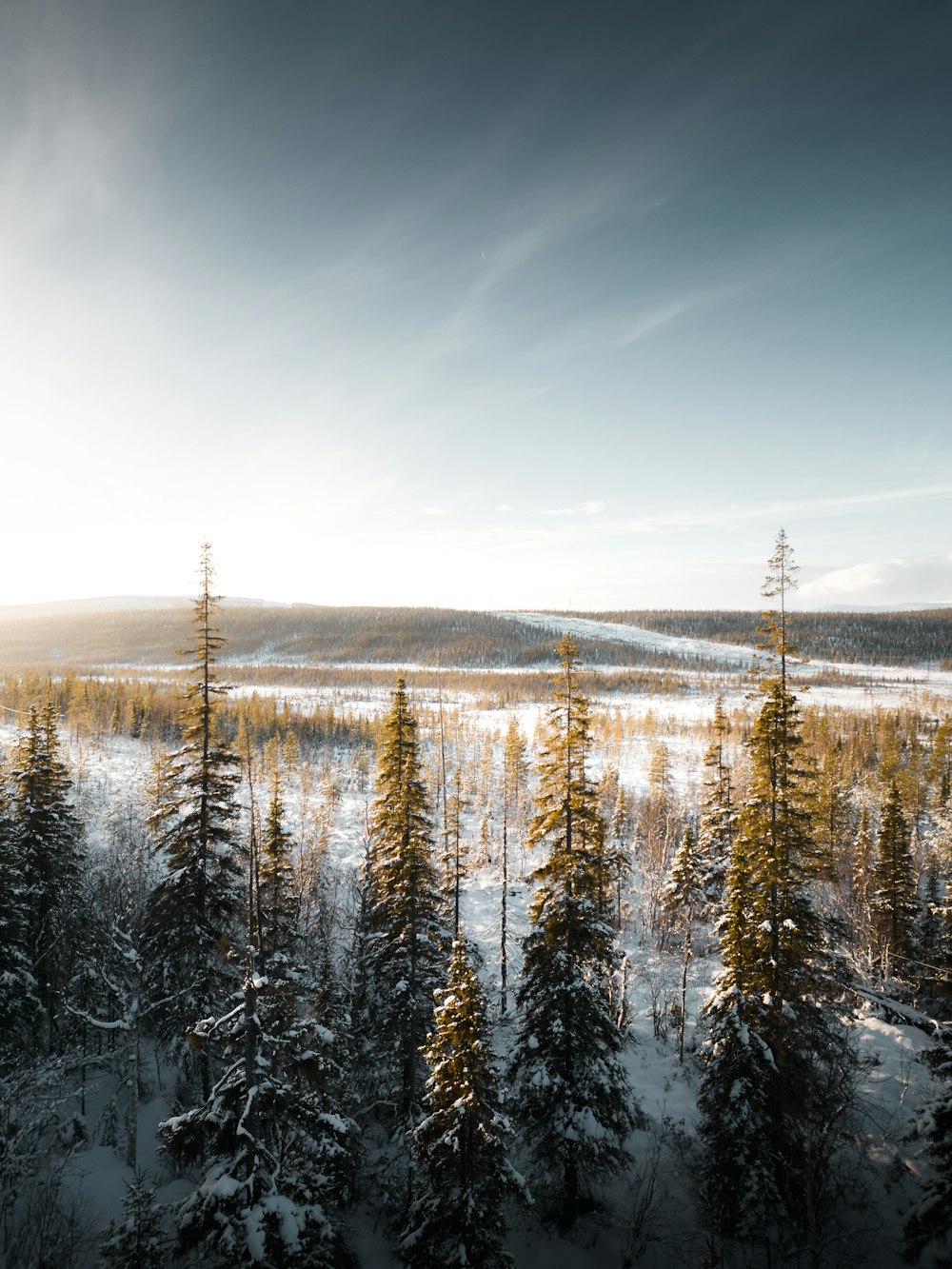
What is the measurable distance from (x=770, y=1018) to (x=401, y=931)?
11.1m

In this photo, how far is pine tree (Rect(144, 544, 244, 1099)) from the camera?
18.5m

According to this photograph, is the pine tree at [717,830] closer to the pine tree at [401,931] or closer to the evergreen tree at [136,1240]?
the pine tree at [401,931]

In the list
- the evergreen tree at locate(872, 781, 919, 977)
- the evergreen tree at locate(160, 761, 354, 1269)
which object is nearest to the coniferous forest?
the evergreen tree at locate(160, 761, 354, 1269)

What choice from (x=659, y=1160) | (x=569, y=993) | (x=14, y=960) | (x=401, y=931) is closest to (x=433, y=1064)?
(x=569, y=993)

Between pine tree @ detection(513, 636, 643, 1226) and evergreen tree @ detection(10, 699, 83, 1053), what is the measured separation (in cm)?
1763

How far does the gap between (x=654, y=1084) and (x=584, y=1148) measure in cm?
1090

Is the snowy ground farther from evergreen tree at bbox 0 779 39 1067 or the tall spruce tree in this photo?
evergreen tree at bbox 0 779 39 1067

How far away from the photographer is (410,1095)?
18609 mm

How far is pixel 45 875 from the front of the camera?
71.7 ft

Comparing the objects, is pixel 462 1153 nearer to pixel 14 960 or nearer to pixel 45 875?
pixel 14 960

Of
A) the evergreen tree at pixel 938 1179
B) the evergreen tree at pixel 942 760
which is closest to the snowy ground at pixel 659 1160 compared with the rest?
the evergreen tree at pixel 938 1179

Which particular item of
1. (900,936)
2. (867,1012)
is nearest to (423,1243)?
(867,1012)

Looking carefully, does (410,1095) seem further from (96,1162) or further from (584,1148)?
(96,1162)

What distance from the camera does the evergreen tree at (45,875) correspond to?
21.4 m
